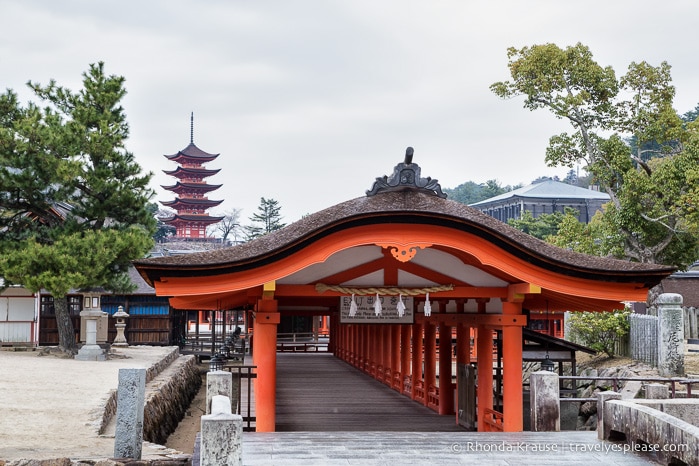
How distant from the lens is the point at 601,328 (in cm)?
2061

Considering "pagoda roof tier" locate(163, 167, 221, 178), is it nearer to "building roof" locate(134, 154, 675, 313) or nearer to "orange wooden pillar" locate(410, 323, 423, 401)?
"orange wooden pillar" locate(410, 323, 423, 401)

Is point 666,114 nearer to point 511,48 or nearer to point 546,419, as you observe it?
point 511,48

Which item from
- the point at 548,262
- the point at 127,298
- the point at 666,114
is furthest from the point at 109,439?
the point at 127,298

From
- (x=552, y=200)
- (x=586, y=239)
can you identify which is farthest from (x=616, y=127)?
(x=552, y=200)

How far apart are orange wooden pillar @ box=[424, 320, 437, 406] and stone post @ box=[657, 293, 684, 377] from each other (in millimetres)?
5755

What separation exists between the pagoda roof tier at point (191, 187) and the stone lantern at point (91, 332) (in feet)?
148

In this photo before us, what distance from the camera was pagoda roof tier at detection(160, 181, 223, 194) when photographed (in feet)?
230

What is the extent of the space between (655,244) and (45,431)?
16.5m

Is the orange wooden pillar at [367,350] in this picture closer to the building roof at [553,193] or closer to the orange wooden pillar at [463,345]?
the orange wooden pillar at [463,345]

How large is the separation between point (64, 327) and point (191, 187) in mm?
46072

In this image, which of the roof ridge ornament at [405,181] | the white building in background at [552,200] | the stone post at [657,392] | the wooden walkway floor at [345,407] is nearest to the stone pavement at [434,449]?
the stone post at [657,392]

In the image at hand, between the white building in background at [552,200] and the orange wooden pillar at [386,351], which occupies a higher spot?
the white building in background at [552,200]

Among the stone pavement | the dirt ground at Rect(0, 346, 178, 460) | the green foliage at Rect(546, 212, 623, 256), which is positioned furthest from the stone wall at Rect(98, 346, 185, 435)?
the green foliage at Rect(546, 212, 623, 256)

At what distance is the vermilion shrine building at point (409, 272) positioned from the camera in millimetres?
9398
